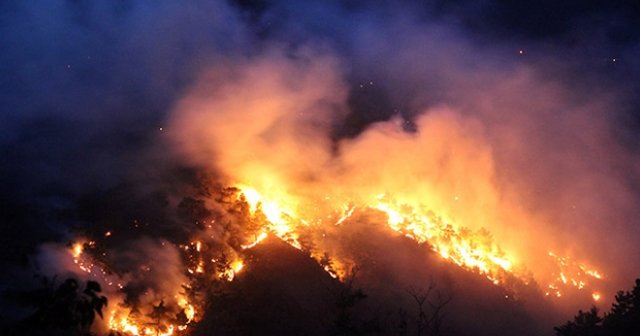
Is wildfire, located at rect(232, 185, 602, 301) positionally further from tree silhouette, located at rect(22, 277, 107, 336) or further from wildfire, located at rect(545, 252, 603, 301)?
tree silhouette, located at rect(22, 277, 107, 336)

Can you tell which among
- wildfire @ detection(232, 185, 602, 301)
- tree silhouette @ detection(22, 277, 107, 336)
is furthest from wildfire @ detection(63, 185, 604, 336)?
tree silhouette @ detection(22, 277, 107, 336)

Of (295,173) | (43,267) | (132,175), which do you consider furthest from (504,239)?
(43,267)

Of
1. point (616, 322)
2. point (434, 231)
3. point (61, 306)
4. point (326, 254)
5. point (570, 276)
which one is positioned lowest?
point (61, 306)

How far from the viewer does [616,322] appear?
21328 millimetres

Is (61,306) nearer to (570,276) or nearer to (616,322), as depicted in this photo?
(616,322)

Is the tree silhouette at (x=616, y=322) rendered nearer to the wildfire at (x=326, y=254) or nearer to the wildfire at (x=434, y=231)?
the wildfire at (x=434, y=231)

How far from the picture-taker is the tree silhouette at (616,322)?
20688 millimetres

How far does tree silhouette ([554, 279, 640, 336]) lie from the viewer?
67.9 feet

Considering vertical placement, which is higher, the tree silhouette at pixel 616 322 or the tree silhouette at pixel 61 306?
the tree silhouette at pixel 616 322

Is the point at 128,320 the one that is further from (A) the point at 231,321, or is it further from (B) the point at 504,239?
(B) the point at 504,239

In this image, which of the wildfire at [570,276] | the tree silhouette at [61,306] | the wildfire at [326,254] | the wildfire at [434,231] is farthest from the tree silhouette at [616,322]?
the tree silhouette at [61,306]

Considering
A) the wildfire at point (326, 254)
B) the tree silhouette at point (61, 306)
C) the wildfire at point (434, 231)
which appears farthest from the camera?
the wildfire at point (434, 231)

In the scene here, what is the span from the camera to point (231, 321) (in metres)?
19.2

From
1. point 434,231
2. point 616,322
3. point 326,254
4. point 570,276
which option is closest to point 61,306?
point 326,254
